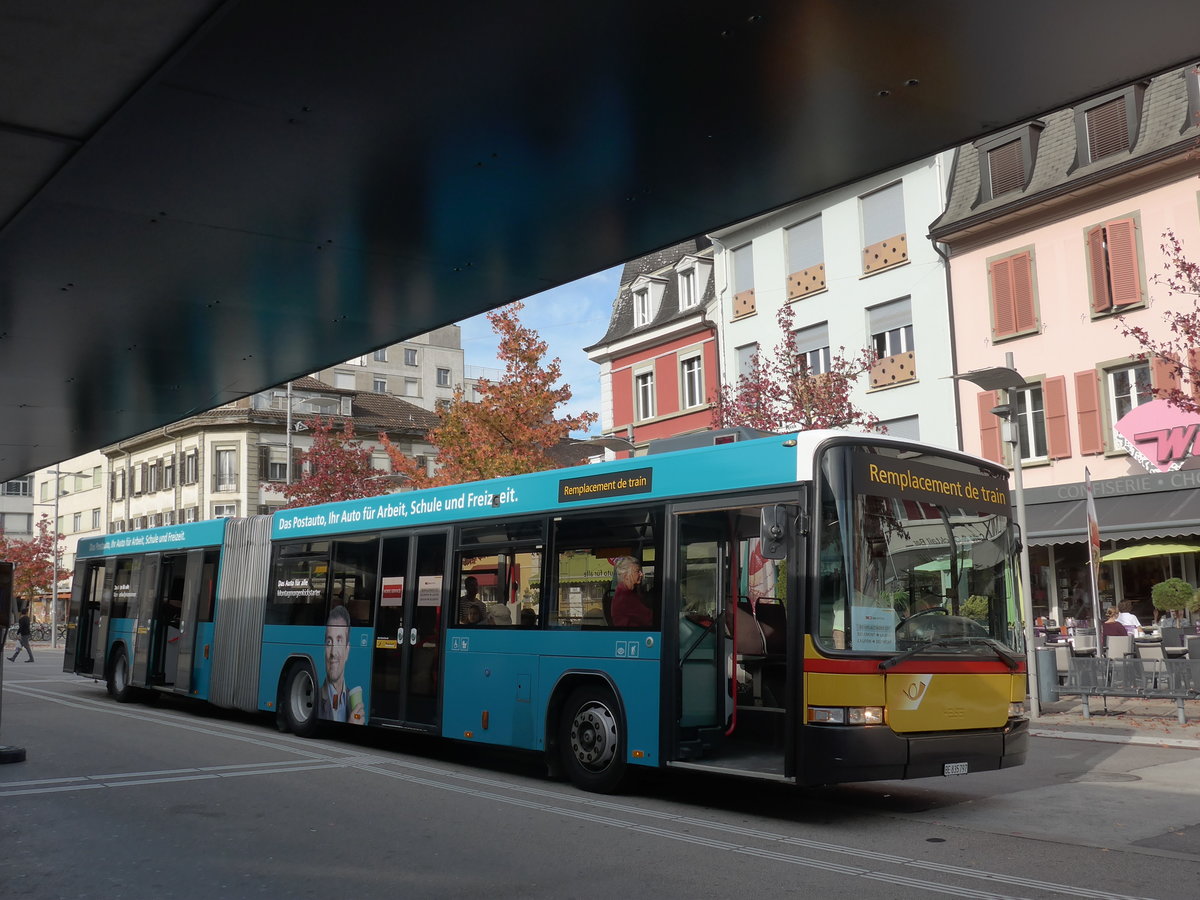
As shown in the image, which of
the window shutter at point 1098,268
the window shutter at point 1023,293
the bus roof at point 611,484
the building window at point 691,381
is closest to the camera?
the bus roof at point 611,484

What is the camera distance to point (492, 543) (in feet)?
39.9

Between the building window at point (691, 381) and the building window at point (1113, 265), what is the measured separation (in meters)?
13.6

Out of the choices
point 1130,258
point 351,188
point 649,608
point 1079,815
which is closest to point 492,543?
point 649,608

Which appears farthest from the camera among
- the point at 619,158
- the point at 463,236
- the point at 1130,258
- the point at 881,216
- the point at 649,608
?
the point at 881,216

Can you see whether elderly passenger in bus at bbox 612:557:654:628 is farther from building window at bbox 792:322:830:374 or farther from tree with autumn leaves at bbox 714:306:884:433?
→ building window at bbox 792:322:830:374

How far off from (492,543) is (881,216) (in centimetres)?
2272

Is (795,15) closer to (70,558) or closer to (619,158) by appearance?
(619,158)

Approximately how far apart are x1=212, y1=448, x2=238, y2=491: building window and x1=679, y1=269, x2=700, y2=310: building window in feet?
115

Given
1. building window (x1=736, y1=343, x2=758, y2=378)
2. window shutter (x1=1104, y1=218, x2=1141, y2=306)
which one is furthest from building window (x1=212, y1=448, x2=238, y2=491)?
window shutter (x1=1104, y1=218, x2=1141, y2=306)

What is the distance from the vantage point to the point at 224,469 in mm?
66125

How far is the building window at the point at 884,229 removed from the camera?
31.2 m

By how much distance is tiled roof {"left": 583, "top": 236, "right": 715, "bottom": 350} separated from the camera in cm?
3850

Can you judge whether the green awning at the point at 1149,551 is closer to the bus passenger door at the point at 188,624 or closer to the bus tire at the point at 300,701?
the bus tire at the point at 300,701

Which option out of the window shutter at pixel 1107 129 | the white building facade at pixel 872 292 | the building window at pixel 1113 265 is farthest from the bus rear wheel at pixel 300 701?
the window shutter at pixel 1107 129
